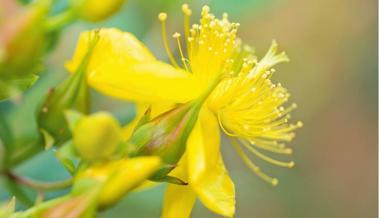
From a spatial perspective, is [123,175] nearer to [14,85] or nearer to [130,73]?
[14,85]

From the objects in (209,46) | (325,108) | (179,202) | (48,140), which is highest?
(209,46)

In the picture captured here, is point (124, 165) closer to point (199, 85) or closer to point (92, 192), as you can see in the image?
point (92, 192)

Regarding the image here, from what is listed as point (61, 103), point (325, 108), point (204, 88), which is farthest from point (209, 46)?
point (325, 108)

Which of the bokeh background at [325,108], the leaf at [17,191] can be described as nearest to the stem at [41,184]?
the leaf at [17,191]

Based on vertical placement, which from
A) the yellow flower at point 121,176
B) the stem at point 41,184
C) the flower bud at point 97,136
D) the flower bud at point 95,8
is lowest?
the stem at point 41,184

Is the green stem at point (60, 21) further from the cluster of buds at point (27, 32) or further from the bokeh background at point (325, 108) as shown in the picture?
the bokeh background at point (325, 108)
